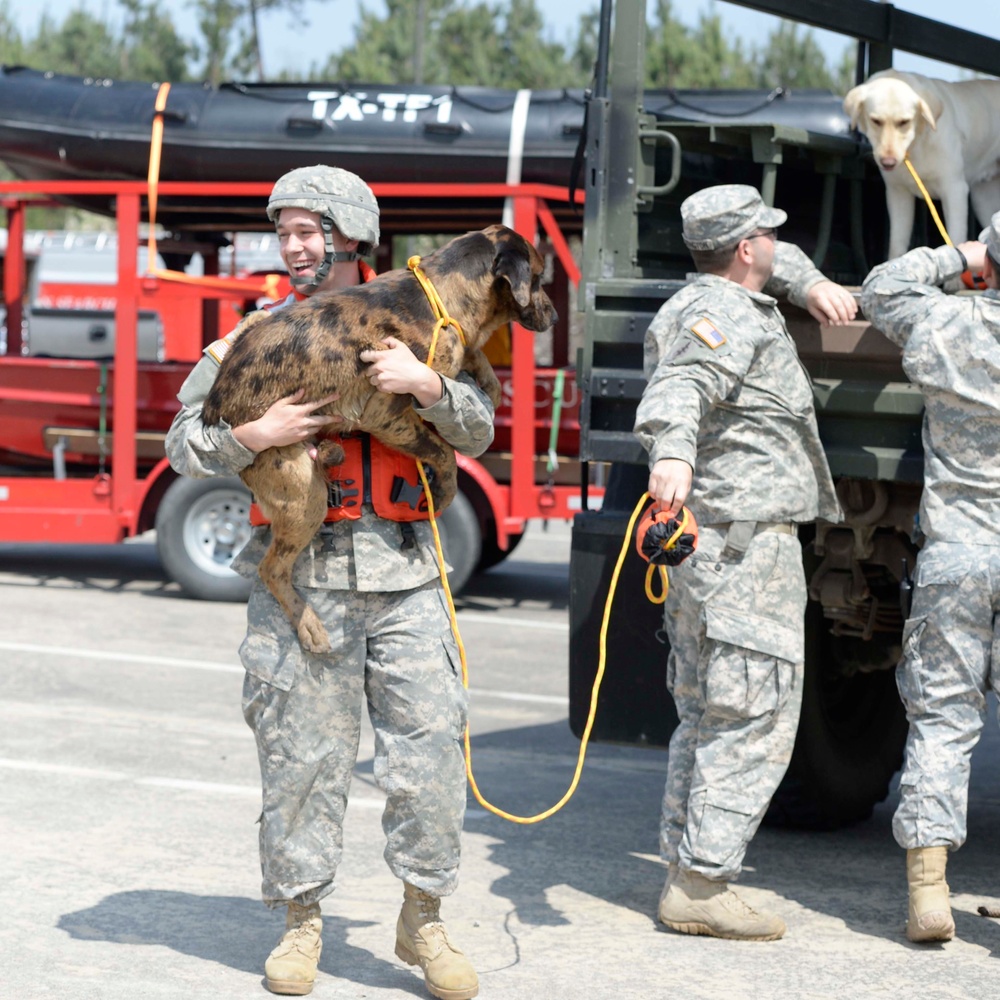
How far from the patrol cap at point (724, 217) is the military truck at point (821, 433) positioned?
354mm

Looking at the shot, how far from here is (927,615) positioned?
4.00 meters

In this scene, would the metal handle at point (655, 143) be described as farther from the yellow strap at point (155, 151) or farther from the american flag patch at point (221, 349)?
the yellow strap at point (155, 151)

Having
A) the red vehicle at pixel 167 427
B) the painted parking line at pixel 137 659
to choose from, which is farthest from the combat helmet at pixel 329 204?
the red vehicle at pixel 167 427

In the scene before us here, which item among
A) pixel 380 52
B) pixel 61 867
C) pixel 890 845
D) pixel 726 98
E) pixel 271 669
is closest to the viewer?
pixel 271 669

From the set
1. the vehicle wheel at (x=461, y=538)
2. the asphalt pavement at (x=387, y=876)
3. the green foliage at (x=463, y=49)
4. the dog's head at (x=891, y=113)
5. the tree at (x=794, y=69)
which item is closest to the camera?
the asphalt pavement at (x=387, y=876)

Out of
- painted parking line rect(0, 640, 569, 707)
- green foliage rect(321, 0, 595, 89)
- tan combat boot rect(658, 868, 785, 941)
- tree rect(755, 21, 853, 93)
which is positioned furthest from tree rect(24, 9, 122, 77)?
tan combat boot rect(658, 868, 785, 941)

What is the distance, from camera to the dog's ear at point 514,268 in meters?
3.67

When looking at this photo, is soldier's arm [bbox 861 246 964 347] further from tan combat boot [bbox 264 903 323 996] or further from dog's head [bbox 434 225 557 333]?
tan combat boot [bbox 264 903 323 996]

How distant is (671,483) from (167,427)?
682 centimetres

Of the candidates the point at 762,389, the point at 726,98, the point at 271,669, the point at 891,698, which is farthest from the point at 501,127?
the point at 271,669

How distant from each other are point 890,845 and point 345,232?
8.88ft

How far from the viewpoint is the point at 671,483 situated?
3.72 meters

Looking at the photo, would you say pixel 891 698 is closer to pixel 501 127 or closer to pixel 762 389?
pixel 762 389

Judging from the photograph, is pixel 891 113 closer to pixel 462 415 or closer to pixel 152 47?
pixel 462 415
